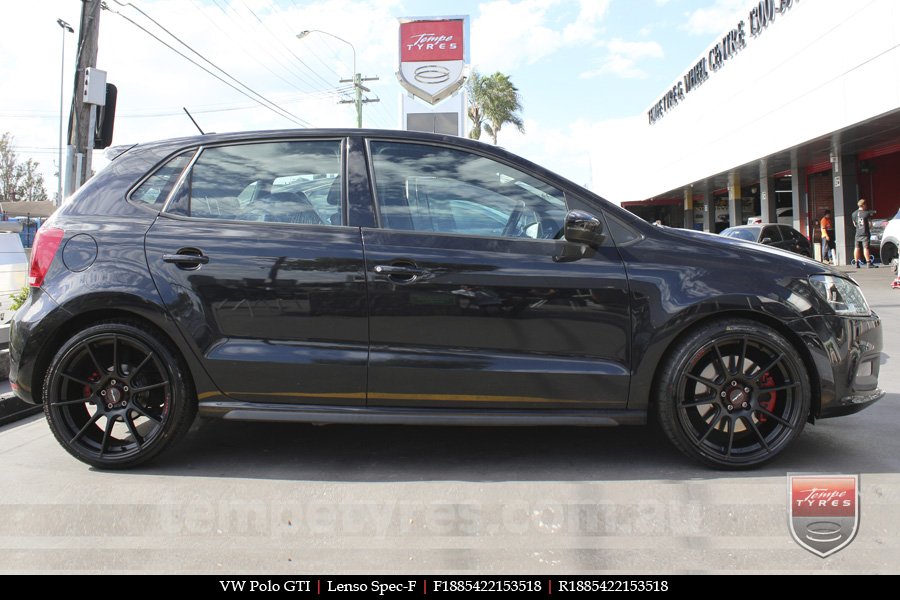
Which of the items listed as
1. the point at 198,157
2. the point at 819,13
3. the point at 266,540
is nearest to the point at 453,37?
the point at 819,13

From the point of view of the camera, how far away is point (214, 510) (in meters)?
3.14

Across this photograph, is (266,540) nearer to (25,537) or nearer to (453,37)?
(25,537)

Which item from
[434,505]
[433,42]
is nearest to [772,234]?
[433,42]

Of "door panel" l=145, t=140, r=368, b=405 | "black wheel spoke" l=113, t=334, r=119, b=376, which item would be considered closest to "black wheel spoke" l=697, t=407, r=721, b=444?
"door panel" l=145, t=140, r=368, b=405

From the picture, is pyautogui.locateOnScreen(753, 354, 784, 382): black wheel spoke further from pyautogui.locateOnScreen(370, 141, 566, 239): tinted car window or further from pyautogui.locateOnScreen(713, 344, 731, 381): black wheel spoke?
pyautogui.locateOnScreen(370, 141, 566, 239): tinted car window

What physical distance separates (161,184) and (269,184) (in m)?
0.58

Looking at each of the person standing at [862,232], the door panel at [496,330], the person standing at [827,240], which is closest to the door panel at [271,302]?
the door panel at [496,330]

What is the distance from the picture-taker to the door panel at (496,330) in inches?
134

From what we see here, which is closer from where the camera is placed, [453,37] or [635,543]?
[635,543]

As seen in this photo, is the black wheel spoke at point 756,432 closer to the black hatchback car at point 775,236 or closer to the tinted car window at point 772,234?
the black hatchback car at point 775,236

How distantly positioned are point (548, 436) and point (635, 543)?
4.52 ft

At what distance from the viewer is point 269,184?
12.2 feet

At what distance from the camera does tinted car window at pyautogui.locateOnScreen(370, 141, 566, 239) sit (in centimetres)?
360

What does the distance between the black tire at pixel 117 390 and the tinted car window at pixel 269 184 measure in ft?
2.39
